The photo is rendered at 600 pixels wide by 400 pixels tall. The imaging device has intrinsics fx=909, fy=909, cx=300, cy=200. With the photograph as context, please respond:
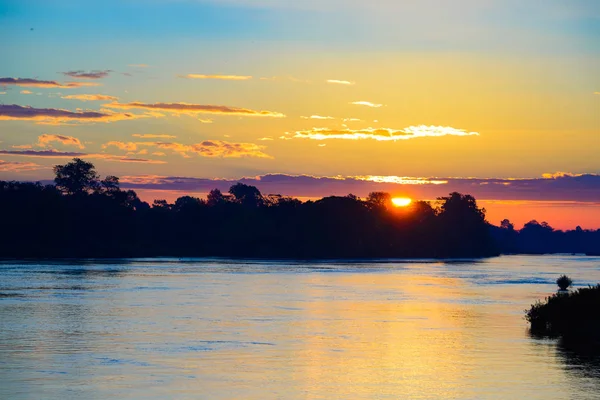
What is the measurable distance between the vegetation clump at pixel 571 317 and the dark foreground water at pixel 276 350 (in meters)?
1.21

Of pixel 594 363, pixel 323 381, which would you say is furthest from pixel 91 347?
pixel 594 363

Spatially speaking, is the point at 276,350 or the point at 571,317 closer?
the point at 276,350

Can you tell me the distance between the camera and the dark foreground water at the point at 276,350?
98.9 ft

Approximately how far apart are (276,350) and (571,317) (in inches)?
633

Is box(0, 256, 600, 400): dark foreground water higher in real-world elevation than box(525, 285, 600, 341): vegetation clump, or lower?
lower

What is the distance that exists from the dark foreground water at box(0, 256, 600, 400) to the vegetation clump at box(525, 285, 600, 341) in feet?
3.96

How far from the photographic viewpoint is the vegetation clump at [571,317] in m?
44.2

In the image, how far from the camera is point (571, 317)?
45500mm

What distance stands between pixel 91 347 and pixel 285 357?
873 cm

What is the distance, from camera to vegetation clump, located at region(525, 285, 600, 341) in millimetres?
44188

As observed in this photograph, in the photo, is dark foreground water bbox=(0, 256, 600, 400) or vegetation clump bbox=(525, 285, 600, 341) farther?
vegetation clump bbox=(525, 285, 600, 341)

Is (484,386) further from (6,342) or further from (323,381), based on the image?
(6,342)

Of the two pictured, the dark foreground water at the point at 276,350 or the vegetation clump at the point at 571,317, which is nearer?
the dark foreground water at the point at 276,350

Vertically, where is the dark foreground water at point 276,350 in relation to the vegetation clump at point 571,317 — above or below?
below
